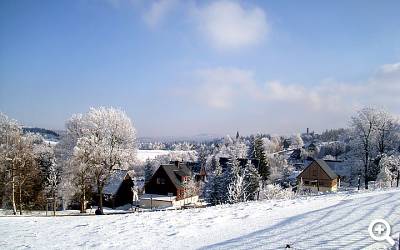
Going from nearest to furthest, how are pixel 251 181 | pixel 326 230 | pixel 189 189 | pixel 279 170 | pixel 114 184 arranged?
pixel 326 230
pixel 251 181
pixel 114 184
pixel 189 189
pixel 279 170

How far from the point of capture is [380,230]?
1091cm

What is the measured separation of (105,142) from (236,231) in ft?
85.8

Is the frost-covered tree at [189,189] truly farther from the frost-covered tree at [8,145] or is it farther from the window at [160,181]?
the frost-covered tree at [8,145]

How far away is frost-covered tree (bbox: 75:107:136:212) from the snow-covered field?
1631 centimetres

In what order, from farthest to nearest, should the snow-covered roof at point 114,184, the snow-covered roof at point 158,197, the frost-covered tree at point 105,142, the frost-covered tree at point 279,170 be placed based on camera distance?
the frost-covered tree at point 279,170, the snow-covered roof at point 158,197, the snow-covered roof at point 114,184, the frost-covered tree at point 105,142

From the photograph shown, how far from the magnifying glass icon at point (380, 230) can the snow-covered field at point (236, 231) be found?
0.20 meters

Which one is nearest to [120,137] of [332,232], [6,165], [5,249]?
[6,165]

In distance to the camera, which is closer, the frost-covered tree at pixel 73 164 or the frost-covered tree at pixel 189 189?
the frost-covered tree at pixel 73 164

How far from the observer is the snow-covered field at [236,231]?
36.6 feet

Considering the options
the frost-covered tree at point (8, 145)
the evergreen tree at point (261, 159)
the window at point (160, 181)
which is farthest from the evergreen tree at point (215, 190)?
the frost-covered tree at point (8, 145)

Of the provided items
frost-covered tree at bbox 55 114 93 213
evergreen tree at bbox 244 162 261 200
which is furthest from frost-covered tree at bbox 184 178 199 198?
frost-covered tree at bbox 55 114 93 213

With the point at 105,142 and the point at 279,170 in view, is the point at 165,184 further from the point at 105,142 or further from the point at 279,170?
the point at 279,170

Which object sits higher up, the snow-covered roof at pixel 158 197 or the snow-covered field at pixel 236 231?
the snow-covered field at pixel 236 231

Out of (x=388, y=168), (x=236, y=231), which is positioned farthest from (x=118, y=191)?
(x=236, y=231)
